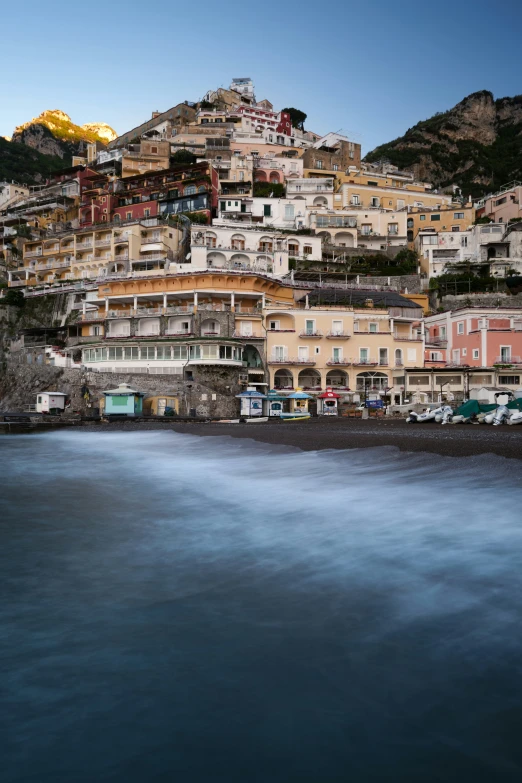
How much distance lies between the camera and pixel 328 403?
43.2 meters

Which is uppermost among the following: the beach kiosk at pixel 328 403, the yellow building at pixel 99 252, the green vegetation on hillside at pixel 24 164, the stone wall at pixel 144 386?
the green vegetation on hillside at pixel 24 164

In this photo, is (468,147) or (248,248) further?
(468,147)

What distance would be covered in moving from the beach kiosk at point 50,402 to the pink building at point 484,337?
28696mm

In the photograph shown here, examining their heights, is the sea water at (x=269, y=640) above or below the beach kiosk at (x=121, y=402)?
below

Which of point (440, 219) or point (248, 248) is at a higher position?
point (440, 219)

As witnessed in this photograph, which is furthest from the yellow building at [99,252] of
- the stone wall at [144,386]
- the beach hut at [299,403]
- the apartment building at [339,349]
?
the beach hut at [299,403]

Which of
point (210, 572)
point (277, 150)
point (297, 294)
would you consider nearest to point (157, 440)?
point (210, 572)

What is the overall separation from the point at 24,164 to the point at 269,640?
126212 mm

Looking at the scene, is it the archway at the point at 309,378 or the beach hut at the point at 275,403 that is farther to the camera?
the archway at the point at 309,378

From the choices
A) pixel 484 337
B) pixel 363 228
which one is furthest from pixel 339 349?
pixel 363 228

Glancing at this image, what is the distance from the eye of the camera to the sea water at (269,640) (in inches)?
137

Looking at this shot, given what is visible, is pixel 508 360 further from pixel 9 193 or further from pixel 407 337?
pixel 9 193

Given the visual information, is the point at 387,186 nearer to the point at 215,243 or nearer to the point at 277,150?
the point at 277,150

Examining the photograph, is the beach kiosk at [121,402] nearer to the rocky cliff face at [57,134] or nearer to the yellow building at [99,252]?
the yellow building at [99,252]
